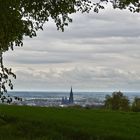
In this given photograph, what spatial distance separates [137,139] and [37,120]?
802 cm

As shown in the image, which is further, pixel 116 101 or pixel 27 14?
pixel 116 101

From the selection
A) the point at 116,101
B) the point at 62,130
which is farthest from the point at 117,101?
the point at 62,130

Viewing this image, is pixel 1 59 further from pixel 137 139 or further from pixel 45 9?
pixel 137 139

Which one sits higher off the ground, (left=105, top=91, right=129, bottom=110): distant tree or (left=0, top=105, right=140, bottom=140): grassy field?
(left=105, top=91, right=129, bottom=110): distant tree

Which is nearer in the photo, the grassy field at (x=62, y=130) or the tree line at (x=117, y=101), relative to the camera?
the grassy field at (x=62, y=130)

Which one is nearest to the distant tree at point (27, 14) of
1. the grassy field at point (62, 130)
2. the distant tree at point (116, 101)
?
the grassy field at point (62, 130)

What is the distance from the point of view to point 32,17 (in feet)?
72.2

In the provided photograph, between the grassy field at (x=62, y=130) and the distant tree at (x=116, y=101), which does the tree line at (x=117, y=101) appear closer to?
the distant tree at (x=116, y=101)

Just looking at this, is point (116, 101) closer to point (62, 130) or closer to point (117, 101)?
point (117, 101)

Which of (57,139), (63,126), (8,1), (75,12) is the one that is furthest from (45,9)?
(63,126)

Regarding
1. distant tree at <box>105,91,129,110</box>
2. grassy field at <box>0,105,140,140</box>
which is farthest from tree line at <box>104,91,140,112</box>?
grassy field at <box>0,105,140,140</box>

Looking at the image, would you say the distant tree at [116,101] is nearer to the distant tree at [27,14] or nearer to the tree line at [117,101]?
the tree line at [117,101]

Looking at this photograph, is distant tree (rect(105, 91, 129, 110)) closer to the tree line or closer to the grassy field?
the tree line

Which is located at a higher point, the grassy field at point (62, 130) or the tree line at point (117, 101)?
the tree line at point (117, 101)
